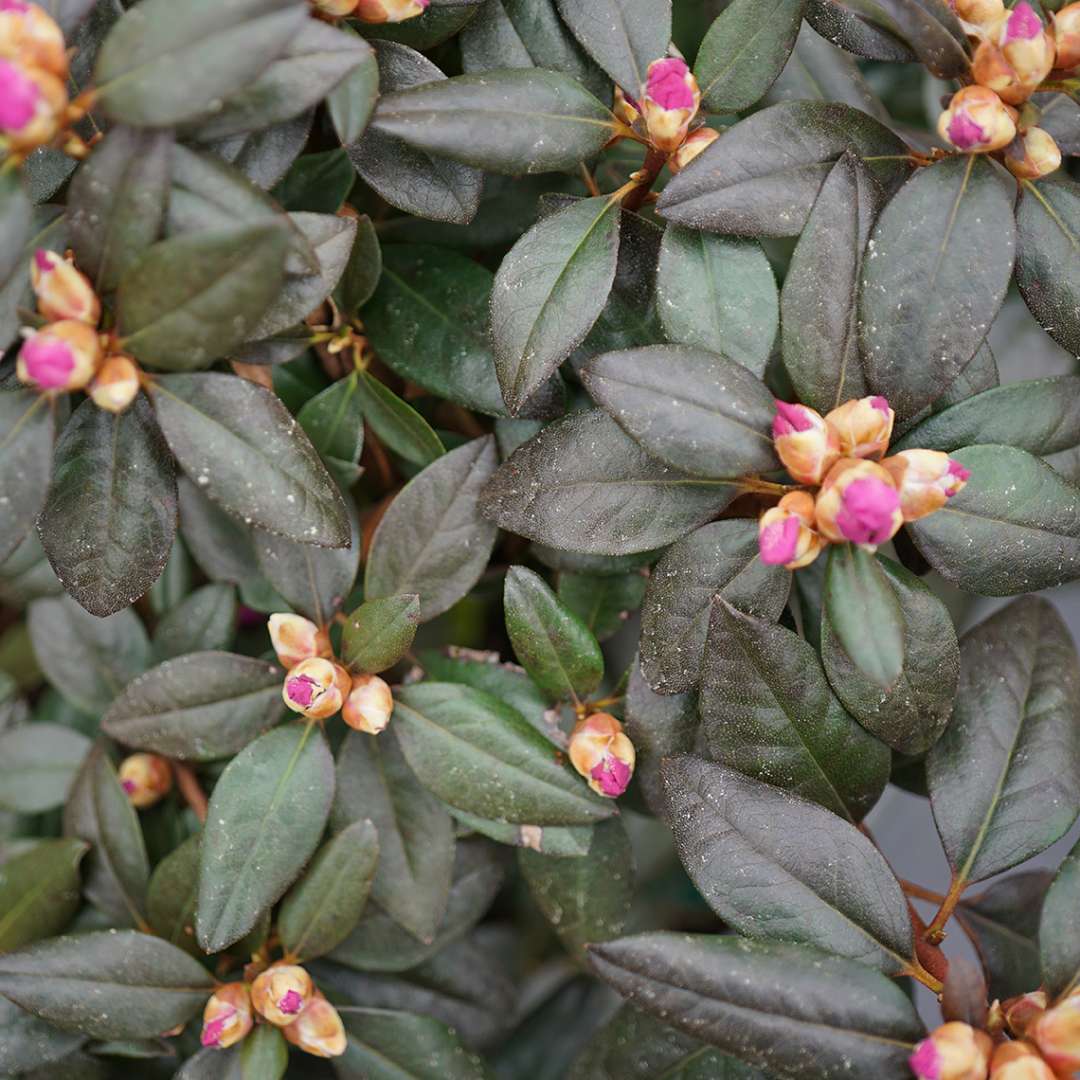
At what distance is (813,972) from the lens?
77 cm

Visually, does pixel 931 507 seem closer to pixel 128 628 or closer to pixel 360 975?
pixel 360 975

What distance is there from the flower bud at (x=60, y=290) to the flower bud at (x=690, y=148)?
46 cm

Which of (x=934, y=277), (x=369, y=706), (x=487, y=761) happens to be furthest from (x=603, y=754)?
(x=934, y=277)

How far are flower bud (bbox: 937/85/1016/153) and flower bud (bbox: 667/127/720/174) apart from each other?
7.0 inches

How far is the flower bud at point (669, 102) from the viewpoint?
807mm

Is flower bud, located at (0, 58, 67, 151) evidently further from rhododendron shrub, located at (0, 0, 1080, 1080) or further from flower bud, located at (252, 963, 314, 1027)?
flower bud, located at (252, 963, 314, 1027)

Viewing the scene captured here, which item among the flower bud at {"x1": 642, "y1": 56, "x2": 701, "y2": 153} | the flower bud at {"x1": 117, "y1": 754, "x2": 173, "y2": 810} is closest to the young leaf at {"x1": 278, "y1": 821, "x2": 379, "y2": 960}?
the flower bud at {"x1": 117, "y1": 754, "x2": 173, "y2": 810}

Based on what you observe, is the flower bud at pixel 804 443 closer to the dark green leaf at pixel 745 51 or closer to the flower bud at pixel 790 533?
the flower bud at pixel 790 533

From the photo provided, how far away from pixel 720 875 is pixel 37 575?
2.75ft

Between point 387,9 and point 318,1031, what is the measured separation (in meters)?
0.86

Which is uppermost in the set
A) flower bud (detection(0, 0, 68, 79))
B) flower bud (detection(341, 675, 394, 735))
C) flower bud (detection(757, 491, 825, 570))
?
Answer: flower bud (detection(0, 0, 68, 79))

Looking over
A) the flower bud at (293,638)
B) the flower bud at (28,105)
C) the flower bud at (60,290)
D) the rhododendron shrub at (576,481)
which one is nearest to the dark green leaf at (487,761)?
the rhododendron shrub at (576,481)

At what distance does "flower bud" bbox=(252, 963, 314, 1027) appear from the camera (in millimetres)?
925

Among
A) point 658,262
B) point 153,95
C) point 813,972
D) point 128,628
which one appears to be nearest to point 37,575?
point 128,628
